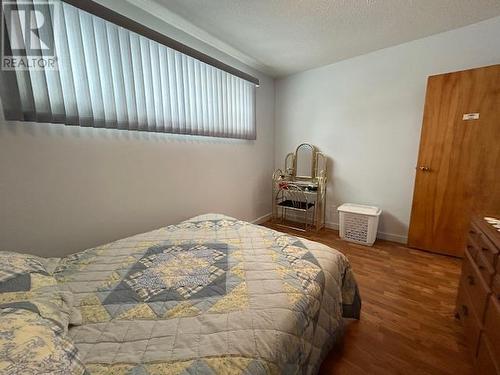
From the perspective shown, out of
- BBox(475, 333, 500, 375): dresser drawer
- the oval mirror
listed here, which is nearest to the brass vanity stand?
the oval mirror

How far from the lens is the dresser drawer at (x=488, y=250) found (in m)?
1.01

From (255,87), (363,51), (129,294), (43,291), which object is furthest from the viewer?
(255,87)

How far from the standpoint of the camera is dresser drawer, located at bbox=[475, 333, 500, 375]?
2.89 feet

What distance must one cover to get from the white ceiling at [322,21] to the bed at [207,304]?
1.90 meters

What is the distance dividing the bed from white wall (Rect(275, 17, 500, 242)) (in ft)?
6.13

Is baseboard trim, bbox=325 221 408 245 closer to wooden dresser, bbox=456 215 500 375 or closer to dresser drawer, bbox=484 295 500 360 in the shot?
wooden dresser, bbox=456 215 500 375

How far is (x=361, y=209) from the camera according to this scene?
8.83 ft

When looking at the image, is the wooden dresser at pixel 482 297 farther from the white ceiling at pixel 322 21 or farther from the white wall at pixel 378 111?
the white ceiling at pixel 322 21

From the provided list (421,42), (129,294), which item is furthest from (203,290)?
(421,42)

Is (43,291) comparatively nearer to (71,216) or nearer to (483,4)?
(71,216)

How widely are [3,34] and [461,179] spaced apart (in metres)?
3.70

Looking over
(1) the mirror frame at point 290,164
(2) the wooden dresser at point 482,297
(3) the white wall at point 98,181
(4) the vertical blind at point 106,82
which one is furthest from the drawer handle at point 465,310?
(4) the vertical blind at point 106,82

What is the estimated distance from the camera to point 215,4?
5.66 ft

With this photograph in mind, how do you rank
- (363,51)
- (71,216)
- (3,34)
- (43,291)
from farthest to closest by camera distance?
(363,51), (71,216), (3,34), (43,291)
